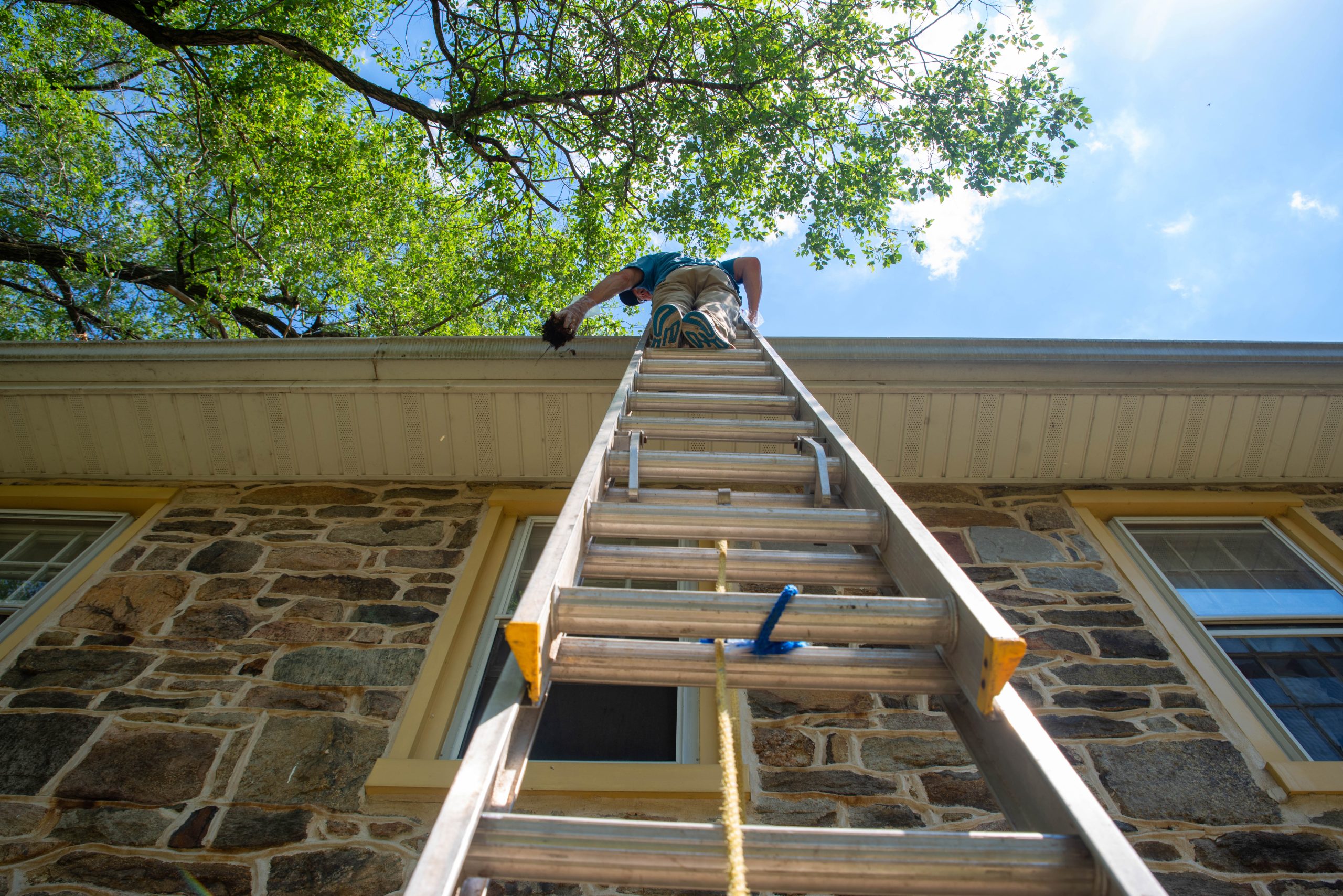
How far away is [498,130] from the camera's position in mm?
7547

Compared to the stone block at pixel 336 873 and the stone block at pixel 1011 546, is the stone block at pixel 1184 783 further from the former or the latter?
the stone block at pixel 336 873

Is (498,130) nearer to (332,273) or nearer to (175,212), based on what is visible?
(332,273)

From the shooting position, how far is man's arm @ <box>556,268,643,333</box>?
3.73 metres

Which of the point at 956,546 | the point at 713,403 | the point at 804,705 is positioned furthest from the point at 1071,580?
the point at 713,403

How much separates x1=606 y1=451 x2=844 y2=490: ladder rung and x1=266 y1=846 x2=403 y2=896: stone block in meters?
1.63

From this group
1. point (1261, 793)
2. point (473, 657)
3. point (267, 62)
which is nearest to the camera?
point (1261, 793)

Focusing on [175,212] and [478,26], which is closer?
[478,26]

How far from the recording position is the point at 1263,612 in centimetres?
362

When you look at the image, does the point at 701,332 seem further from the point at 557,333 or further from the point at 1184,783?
the point at 1184,783

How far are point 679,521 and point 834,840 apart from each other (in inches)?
30.4

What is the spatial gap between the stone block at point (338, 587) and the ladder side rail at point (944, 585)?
2.56 meters

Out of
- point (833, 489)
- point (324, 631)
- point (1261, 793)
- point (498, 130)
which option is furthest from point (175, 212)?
point (1261, 793)

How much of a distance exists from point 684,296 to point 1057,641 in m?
2.50

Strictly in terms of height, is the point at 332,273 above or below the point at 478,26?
below
